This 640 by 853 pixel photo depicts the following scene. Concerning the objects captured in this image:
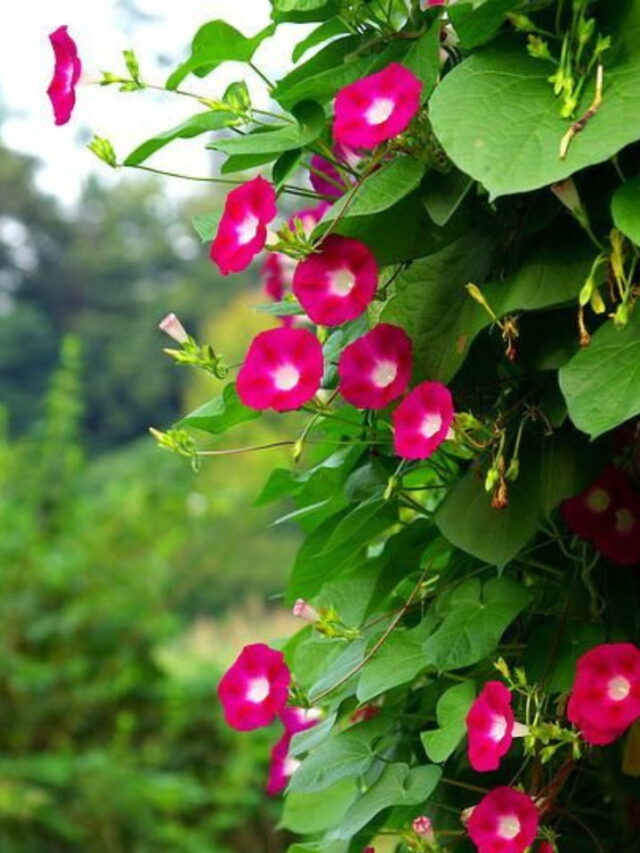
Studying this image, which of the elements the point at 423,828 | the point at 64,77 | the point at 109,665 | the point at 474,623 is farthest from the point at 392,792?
the point at 109,665

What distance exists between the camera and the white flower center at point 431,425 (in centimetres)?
95

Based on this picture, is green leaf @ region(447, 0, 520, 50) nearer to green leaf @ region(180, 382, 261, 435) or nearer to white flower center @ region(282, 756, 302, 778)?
green leaf @ region(180, 382, 261, 435)

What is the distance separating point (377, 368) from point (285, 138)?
0.55 ft

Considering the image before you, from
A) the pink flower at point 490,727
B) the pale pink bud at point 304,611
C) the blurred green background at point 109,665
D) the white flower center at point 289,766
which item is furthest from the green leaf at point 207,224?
the blurred green background at point 109,665

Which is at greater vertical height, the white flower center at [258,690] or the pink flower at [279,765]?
the white flower center at [258,690]

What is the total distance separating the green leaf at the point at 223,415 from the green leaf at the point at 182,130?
0.58 feet

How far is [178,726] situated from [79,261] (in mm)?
22858

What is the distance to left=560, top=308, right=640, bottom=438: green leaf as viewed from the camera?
2.88 ft

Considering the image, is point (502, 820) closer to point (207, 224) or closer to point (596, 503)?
point (596, 503)

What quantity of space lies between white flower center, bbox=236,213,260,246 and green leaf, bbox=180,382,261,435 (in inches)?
5.3

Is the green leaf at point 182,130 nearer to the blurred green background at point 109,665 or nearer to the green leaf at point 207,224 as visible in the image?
the green leaf at point 207,224

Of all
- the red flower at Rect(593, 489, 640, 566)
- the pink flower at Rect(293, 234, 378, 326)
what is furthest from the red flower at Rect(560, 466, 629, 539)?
the pink flower at Rect(293, 234, 378, 326)

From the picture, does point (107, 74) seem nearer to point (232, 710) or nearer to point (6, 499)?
point (232, 710)

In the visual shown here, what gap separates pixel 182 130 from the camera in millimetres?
1057
